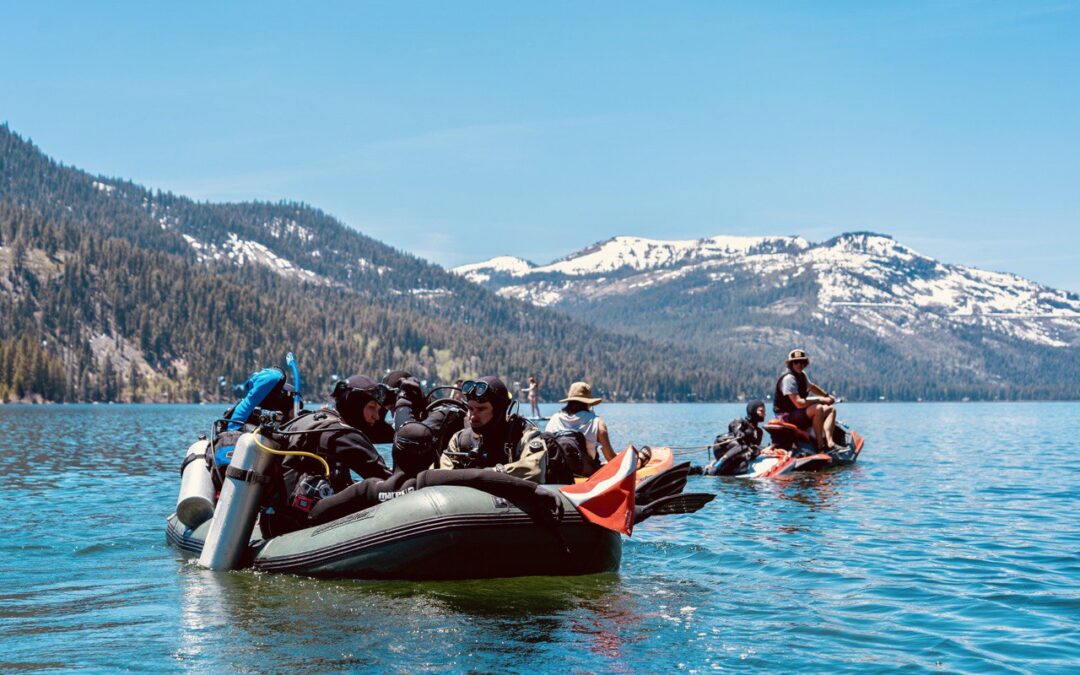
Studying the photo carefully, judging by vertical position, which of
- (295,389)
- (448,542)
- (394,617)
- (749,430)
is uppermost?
(295,389)

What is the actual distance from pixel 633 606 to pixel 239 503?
17.0ft

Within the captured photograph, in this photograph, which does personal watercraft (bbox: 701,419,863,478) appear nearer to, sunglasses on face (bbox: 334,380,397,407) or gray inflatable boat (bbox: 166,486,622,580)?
gray inflatable boat (bbox: 166,486,622,580)

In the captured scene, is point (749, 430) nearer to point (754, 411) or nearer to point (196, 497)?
point (754, 411)

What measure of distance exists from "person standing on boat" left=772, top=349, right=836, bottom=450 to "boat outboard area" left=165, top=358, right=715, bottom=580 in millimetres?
14949

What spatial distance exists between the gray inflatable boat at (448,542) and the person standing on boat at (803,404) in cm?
1617

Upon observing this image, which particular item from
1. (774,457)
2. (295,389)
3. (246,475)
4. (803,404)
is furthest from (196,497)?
(803,404)

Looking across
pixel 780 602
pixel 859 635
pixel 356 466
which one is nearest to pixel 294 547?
pixel 356 466

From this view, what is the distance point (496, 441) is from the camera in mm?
13805

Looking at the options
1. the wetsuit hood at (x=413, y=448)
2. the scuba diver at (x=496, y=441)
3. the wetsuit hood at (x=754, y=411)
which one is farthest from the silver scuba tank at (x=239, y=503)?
the wetsuit hood at (x=754, y=411)

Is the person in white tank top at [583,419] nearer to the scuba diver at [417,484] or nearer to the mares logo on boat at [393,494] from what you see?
the scuba diver at [417,484]

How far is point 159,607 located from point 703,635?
623 centimetres

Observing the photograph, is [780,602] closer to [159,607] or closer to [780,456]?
[159,607]

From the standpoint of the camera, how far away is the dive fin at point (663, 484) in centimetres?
1536

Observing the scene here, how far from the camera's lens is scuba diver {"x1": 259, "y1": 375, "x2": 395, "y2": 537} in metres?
13.7
